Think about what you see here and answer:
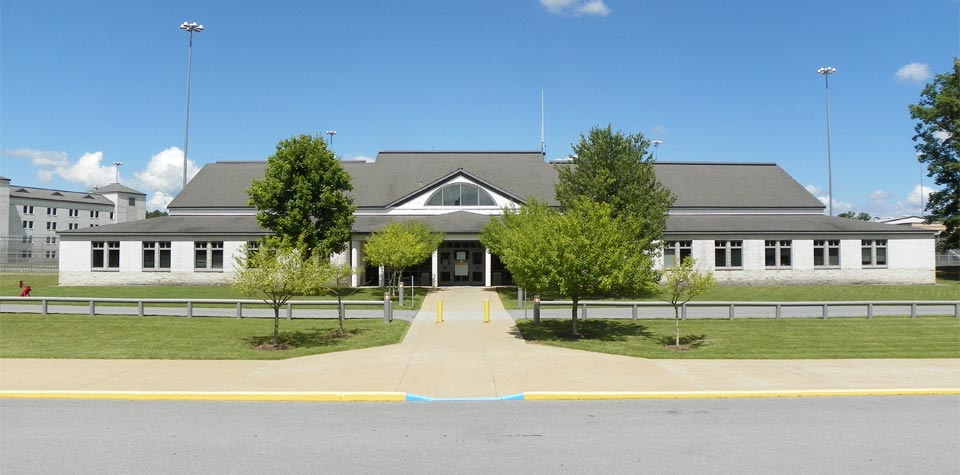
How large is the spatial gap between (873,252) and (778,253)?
624 cm

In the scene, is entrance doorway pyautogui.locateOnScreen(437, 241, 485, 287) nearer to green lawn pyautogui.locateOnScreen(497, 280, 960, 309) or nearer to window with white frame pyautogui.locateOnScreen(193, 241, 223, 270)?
green lawn pyautogui.locateOnScreen(497, 280, 960, 309)

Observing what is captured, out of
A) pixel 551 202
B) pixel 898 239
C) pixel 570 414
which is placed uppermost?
pixel 551 202

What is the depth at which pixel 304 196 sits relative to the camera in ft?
92.9

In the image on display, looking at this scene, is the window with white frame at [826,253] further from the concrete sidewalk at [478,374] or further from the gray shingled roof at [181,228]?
the gray shingled roof at [181,228]

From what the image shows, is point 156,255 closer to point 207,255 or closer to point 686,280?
point 207,255

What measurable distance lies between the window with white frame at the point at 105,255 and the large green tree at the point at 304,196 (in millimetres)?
14586

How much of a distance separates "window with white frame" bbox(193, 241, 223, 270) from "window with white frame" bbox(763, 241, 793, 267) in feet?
116

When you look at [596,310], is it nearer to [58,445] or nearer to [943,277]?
[58,445]

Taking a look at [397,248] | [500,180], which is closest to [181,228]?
[397,248]

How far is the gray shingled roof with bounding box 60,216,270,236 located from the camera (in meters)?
36.8

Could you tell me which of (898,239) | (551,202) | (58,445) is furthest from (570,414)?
(898,239)

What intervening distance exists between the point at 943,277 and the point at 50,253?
9304 centimetres

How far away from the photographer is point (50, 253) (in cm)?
7231

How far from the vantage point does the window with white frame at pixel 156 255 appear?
36875 mm
